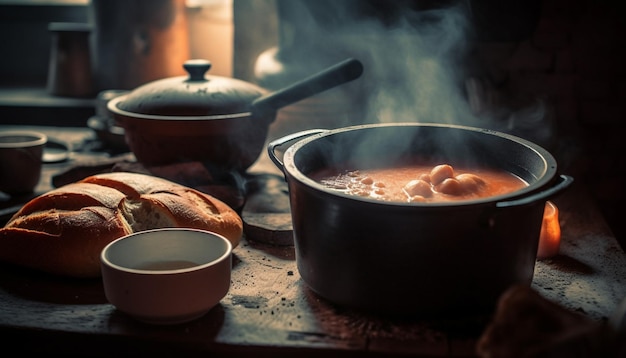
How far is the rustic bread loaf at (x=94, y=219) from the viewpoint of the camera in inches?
71.7

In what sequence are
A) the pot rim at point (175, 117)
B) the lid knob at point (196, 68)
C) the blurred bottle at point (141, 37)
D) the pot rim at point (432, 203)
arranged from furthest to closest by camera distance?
1. the blurred bottle at point (141, 37)
2. the lid knob at point (196, 68)
3. the pot rim at point (175, 117)
4. the pot rim at point (432, 203)

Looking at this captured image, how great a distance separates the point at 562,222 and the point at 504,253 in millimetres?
884

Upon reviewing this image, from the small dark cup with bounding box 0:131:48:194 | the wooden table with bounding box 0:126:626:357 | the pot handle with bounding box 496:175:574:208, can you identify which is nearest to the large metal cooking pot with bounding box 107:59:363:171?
the small dark cup with bounding box 0:131:48:194

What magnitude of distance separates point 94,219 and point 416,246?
0.92 meters

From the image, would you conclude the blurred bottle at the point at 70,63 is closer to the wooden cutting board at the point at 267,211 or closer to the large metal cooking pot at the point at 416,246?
the wooden cutting board at the point at 267,211

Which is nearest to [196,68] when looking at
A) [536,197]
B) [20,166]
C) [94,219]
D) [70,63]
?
[20,166]

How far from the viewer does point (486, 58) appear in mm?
3201

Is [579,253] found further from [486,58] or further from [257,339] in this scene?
[486,58]

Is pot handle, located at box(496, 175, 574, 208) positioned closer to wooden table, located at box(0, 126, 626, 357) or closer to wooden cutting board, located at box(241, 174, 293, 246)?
wooden table, located at box(0, 126, 626, 357)

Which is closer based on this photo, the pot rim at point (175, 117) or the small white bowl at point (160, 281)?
the small white bowl at point (160, 281)

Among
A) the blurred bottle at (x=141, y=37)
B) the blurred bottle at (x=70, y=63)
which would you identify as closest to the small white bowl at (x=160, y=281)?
the blurred bottle at (x=141, y=37)

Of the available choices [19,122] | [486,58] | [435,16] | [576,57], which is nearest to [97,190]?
[435,16]

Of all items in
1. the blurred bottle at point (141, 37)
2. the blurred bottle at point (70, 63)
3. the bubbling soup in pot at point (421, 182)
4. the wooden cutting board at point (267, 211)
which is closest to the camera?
the bubbling soup in pot at point (421, 182)

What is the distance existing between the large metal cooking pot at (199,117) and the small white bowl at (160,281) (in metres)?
0.80
